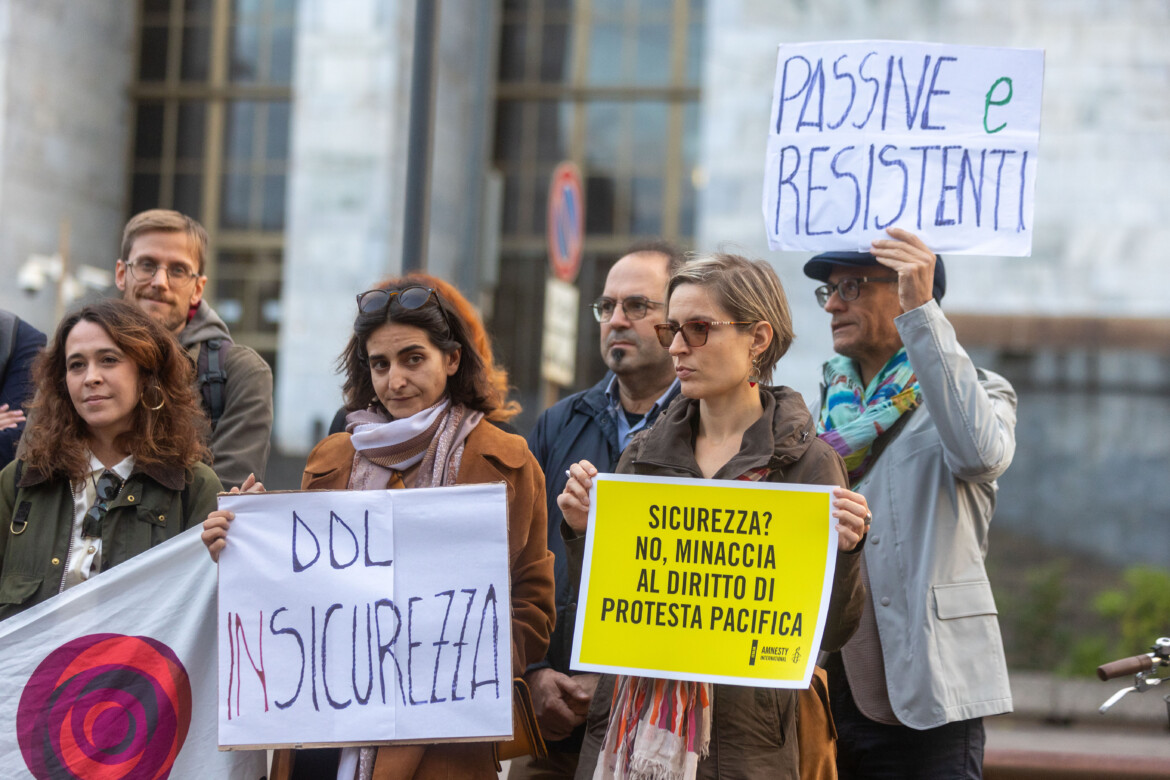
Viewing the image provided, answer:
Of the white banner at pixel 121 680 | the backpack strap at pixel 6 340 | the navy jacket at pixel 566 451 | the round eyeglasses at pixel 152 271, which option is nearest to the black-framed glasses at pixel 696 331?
the navy jacket at pixel 566 451

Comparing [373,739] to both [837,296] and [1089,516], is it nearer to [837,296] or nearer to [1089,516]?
[837,296]

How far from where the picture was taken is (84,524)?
12.5 feet

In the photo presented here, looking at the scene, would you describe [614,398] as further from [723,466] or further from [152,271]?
[152,271]

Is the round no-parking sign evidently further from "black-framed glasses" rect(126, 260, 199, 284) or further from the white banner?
the white banner

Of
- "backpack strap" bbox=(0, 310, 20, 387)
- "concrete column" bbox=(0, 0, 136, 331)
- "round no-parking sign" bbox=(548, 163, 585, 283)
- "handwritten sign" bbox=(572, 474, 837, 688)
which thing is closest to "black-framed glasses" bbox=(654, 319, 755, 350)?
"handwritten sign" bbox=(572, 474, 837, 688)

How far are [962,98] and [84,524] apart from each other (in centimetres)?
279

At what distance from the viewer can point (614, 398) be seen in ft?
14.7

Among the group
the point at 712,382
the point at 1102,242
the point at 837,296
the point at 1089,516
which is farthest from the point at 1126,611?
the point at 712,382

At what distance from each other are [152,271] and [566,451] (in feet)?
5.25

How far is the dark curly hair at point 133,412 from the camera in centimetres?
382

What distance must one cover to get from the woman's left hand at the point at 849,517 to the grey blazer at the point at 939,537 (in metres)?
0.55

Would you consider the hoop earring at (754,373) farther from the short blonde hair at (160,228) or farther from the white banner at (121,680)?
the short blonde hair at (160,228)

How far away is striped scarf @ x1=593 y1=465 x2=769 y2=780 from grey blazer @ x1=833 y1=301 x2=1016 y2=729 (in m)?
0.64

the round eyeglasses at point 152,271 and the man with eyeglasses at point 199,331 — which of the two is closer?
the man with eyeglasses at point 199,331
